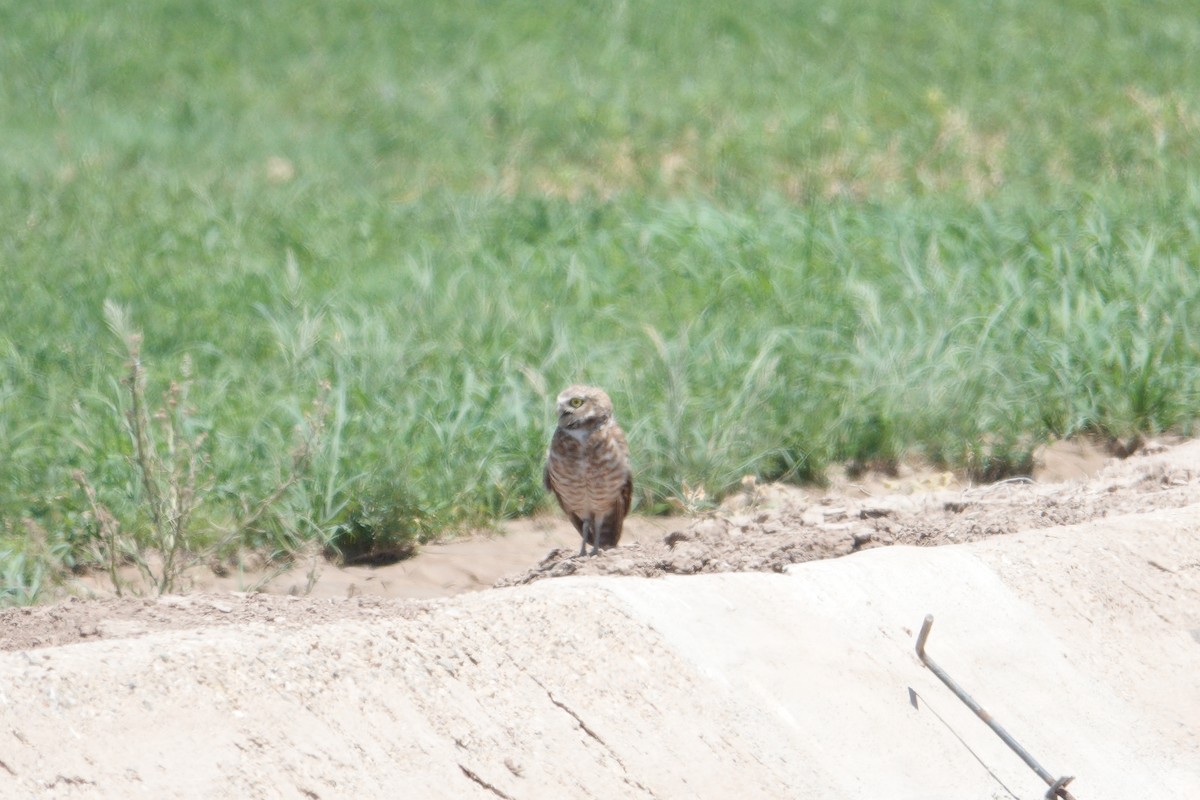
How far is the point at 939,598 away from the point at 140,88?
1136cm

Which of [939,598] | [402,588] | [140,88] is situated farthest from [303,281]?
[140,88]

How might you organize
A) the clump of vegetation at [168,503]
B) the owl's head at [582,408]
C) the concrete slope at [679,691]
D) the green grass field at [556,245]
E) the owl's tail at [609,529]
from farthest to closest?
the green grass field at [556,245] < the owl's tail at [609,529] < the owl's head at [582,408] < the clump of vegetation at [168,503] < the concrete slope at [679,691]

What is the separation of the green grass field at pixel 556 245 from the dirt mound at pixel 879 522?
30.2 inches

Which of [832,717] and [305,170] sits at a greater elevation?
[832,717]

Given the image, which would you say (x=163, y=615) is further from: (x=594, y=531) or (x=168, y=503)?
(x=594, y=531)

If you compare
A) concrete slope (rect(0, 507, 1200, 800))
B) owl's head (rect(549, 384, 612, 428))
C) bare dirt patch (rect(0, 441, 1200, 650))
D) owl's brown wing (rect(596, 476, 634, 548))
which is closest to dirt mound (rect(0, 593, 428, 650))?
bare dirt patch (rect(0, 441, 1200, 650))

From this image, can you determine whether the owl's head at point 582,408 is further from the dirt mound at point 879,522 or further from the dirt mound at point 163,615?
the dirt mound at point 163,615

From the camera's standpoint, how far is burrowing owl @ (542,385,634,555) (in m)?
5.04

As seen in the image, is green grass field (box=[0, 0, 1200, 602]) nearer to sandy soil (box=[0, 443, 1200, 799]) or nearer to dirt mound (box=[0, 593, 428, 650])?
dirt mound (box=[0, 593, 428, 650])

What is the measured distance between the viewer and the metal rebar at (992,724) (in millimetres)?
3709

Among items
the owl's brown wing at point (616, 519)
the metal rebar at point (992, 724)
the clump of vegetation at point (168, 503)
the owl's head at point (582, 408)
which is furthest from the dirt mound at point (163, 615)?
the owl's brown wing at point (616, 519)

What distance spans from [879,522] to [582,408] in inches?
40.0

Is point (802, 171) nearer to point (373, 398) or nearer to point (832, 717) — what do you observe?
point (373, 398)

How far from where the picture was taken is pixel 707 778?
3.48m
